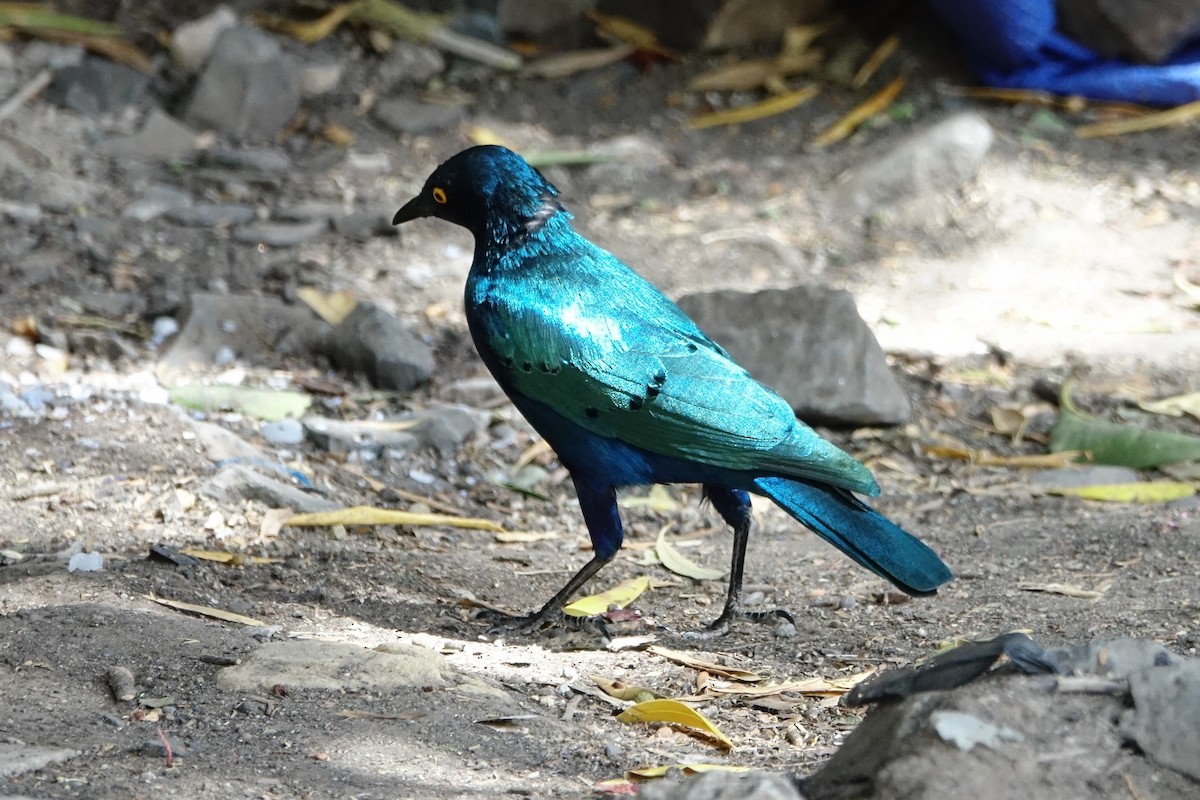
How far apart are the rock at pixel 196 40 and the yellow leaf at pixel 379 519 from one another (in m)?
4.09

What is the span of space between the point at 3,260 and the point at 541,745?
13.2 ft

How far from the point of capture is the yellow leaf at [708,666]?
3439 millimetres

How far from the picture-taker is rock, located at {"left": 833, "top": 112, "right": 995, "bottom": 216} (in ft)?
23.0

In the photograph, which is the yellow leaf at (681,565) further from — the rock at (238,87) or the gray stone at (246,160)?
the rock at (238,87)

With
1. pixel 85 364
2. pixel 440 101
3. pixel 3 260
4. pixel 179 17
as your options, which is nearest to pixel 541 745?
pixel 85 364

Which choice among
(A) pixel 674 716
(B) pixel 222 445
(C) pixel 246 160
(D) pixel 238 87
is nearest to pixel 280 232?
(C) pixel 246 160

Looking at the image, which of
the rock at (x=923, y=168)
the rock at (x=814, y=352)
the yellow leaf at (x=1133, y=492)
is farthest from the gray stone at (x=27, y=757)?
the rock at (x=923, y=168)

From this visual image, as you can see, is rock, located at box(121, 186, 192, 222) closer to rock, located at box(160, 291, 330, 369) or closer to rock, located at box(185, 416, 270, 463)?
rock, located at box(160, 291, 330, 369)

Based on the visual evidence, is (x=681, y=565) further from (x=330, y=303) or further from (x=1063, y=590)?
(x=330, y=303)

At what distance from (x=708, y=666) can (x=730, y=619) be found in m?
0.36

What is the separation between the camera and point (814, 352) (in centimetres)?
525

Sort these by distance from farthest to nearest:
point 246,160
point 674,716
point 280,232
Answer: point 246,160 → point 280,232 → point 674,716

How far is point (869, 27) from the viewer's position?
8.52 m

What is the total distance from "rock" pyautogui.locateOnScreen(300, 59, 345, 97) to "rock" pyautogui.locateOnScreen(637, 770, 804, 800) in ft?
20.3
